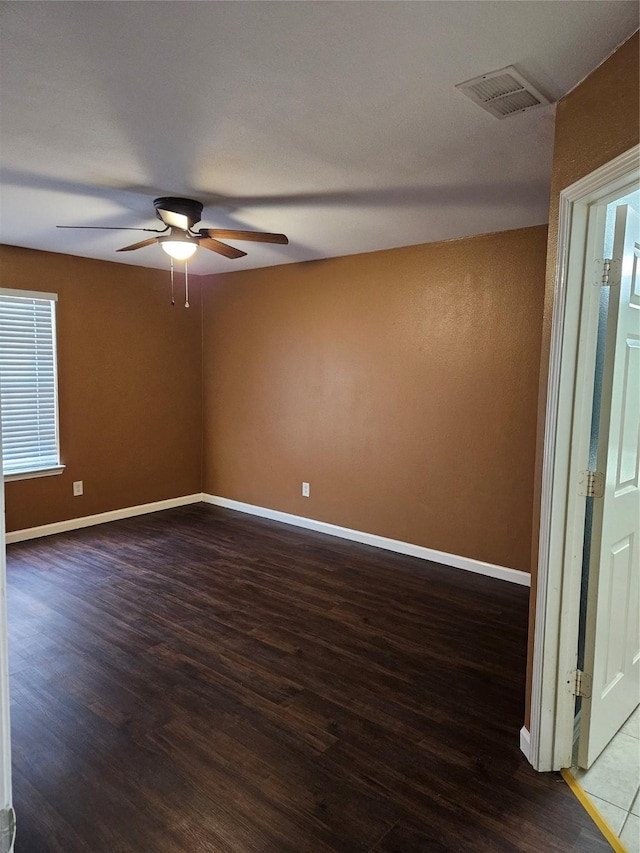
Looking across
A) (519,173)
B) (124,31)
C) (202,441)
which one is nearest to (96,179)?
(124,31)

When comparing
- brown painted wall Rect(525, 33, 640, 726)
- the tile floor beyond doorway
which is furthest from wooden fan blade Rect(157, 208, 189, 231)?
the tile floor beyond doorway

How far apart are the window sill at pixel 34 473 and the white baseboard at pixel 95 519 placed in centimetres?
44

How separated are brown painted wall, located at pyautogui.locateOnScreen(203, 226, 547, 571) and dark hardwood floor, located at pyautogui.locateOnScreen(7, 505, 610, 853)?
59 centimetres

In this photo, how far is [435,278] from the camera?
4.08 metres

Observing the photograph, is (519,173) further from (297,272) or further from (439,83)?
(297,272)

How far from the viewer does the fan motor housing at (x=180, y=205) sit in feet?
9.89

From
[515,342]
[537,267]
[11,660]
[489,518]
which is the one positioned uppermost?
[537,267]

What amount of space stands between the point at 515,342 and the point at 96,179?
2716mm

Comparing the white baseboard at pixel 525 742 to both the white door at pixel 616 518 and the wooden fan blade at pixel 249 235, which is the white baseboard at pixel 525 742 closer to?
the white door at pixel 616 518

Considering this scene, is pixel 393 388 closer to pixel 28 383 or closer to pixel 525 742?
pixel 525 742

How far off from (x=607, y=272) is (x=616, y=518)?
2.94 ft

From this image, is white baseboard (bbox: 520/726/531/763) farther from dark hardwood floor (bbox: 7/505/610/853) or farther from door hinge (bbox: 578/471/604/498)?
door hinge (bbox: 578/471/604/498)

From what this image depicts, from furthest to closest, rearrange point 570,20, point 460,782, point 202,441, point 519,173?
1. point 202,441
2. point 519,173
3. point 460,782
4. point 570,20

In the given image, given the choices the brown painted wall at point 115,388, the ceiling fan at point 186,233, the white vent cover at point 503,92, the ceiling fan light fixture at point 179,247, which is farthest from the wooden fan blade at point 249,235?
the brown painted wall at point 115,388
